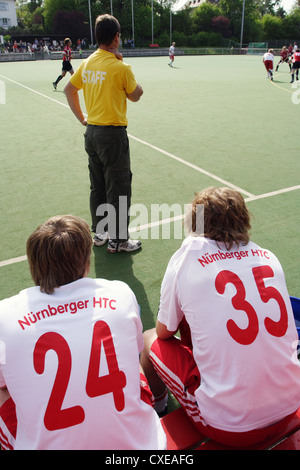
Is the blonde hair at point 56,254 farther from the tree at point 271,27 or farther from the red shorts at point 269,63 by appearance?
the tree at point 271,27

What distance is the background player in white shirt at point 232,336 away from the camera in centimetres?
184

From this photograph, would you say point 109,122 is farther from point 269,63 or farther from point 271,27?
point 271,27

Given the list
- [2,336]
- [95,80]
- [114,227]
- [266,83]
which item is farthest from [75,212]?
[266,83]

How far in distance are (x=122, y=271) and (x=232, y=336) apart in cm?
242

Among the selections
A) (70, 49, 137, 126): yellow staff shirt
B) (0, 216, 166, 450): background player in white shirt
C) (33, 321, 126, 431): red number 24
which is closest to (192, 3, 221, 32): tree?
(70, 49, 137, 126): yellow staff shirt

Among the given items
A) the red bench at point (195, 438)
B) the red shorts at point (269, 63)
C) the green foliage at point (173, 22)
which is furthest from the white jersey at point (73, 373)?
the green foliage at point (173, 22)

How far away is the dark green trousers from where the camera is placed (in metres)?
4.00

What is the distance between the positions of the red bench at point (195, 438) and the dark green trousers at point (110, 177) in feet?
8.36

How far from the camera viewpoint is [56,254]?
74.3 inches

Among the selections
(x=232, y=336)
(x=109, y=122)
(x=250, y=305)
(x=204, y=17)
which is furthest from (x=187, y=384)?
(x=204, y=17)

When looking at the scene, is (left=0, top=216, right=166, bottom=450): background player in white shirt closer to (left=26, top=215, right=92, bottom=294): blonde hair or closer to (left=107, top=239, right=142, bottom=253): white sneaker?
(left=26, top=215, right=92, bottom=294): blonde hair

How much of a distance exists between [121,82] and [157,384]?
9.45ft

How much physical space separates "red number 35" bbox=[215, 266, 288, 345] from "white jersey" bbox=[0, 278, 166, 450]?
496mm

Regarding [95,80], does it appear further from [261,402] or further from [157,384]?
[261,402]
